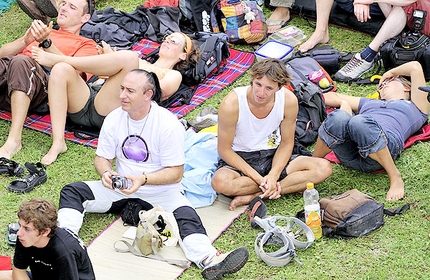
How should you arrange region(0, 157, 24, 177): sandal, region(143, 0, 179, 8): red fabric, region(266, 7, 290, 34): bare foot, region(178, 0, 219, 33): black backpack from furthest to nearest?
region(266, 7, 290, 34): bare foot, region(143, 0, 179, 8): red fabric, region(178, 0, 219, 33): black backpack, region(0, 157, 24, 177): sandal

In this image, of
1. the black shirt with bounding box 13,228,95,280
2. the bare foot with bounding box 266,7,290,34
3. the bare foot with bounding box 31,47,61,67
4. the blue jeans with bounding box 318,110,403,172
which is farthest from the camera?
the bare foot with bounding box 266,7,290,34

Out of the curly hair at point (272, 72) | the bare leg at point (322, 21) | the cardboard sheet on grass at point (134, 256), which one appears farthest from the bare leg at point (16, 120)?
the bare leg at point (322, 21)

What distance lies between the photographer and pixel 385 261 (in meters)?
5.75

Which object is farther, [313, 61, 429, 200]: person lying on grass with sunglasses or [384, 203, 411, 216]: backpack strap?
[313, 61, 429, 200]: person lying on grass with sunglasses

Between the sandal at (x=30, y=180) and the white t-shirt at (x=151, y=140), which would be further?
the sandal at (x=30, y=180)

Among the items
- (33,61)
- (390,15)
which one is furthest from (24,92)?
(390,15)

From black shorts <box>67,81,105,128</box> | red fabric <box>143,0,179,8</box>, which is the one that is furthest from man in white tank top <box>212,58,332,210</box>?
red fabric <box>143,0,179,8</box>

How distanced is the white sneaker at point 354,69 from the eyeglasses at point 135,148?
9.18 ft

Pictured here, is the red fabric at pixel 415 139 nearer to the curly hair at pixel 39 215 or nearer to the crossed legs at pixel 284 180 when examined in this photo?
the crossed legs at pixel 284 180

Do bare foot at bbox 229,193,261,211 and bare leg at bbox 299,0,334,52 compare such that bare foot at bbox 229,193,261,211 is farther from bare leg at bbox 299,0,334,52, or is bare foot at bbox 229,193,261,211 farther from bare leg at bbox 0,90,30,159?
bare leg at bbox 299,0,334,52

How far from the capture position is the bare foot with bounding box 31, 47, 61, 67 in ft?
23.4

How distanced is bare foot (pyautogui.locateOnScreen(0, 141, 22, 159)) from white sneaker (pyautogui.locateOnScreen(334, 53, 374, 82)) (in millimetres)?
3219

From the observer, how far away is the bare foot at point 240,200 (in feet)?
21.2

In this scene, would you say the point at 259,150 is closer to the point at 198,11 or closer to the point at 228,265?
the point at 228,265
